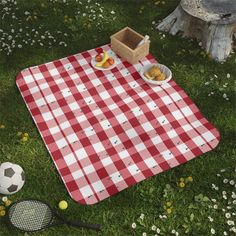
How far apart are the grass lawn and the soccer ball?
0.63 feet

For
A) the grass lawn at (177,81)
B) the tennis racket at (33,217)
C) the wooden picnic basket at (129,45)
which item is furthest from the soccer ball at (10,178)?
the wooden picnic basket at (129,45)

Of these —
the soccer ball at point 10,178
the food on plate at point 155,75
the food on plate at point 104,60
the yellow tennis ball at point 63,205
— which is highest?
the food on plate at point 155,75

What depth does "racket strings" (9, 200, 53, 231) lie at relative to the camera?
247 inches

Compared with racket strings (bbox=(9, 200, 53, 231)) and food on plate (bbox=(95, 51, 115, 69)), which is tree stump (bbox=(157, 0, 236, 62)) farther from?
racket strings (bbox=(9, 200, 53, 231))

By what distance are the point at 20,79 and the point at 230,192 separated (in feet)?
15.8

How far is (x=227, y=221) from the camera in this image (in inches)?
261

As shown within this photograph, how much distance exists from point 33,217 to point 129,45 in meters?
4.75

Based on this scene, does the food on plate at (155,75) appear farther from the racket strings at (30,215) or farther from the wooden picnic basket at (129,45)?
the racket strings at (30,215)

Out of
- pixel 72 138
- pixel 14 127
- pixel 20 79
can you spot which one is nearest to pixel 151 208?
pixel 72 138

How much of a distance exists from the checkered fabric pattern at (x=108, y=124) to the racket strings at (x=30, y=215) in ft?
2.08

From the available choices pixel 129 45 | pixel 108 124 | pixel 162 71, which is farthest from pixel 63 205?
pixel 129 45

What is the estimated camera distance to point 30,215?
6348 millimetres

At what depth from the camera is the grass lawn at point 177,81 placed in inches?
263

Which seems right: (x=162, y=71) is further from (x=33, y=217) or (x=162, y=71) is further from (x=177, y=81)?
(x=33, y=217)
